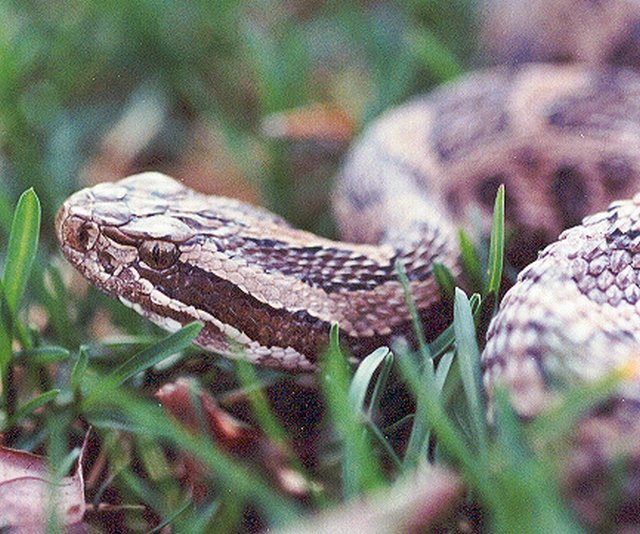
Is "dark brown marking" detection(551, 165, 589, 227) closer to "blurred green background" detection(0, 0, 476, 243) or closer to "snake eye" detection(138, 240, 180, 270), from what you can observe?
"blurred green background" detection(0, 0, 476, 243)

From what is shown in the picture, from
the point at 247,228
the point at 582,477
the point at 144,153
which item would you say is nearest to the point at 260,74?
the point at 144,153

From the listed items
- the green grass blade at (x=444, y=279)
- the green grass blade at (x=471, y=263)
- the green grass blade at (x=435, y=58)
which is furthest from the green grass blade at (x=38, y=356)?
the green grass blade at (x=435, y=58)

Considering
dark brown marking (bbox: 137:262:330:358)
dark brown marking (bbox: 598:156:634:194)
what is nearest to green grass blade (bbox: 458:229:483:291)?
dark brown marking (bbox: 137:262:330:358)

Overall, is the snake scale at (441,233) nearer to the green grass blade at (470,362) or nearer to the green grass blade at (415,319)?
the green grass blade at (470,362)

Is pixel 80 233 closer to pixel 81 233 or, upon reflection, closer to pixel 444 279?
pixel 81 233

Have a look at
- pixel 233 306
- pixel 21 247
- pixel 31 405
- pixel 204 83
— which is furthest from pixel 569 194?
pixel 31 405
